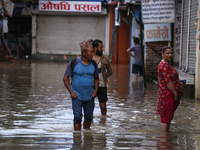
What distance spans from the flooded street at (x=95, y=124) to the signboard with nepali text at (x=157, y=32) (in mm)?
3471

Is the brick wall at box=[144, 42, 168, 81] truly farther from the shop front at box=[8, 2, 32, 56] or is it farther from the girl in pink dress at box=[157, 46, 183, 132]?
the shop front at box=[8, 2, 32, 56]

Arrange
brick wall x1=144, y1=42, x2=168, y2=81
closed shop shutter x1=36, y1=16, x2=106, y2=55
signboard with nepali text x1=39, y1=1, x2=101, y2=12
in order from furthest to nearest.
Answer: closed shop shutter x1=36, y1=16, x2=106, y2=55, signboard with nepali text x1=39, y1=1, x2=101, y2=12, brick wall x1=144, y1=42, x2=168, y2=81

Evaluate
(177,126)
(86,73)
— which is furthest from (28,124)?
(177,126)

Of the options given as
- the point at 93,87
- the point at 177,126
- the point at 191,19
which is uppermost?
the point at 191,19

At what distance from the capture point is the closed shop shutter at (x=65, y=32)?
89.1 feet

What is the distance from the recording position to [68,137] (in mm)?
5273

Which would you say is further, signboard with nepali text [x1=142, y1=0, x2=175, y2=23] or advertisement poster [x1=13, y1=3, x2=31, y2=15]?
advertisement poster [x1=13, y1=3, x2=31, y2=15]

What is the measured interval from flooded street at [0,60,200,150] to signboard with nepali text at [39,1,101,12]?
54.2ft

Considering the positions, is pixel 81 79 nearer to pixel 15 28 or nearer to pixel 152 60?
pixel 152 60

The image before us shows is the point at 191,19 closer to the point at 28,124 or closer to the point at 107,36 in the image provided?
the point at 28,124

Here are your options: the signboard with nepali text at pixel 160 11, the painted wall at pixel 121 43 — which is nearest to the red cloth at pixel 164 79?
the signboard with nepali text at pixel 160 11

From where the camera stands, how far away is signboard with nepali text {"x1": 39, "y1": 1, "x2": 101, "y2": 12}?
26375 mm

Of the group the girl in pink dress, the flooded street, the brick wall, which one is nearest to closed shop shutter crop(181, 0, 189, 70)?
the brick wall

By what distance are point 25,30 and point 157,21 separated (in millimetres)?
20752
